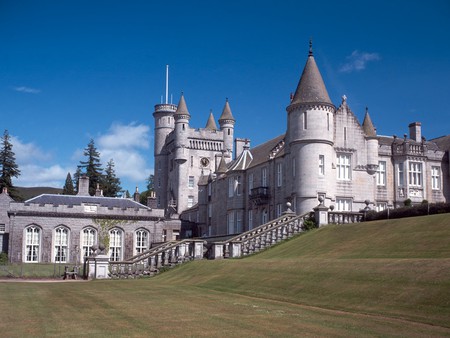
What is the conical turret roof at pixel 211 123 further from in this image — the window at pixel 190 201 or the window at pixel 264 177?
the window at pixel 264 177

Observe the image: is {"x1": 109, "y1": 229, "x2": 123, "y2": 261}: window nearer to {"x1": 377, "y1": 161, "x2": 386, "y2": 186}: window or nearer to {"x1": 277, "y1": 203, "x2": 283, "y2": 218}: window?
{"x1": 277, "y1": 203, "x2": 283, "y2": 218}: window

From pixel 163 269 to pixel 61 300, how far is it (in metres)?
15.2

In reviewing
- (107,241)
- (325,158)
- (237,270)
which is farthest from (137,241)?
(237,270)

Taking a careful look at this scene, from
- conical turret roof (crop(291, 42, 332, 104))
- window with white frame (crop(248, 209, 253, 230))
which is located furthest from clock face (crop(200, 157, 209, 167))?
conical turret roof (crop(291, 42, 332, 104))

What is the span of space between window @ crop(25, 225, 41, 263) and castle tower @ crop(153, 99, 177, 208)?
3459 cm

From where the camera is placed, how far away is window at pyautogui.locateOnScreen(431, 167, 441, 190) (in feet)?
160

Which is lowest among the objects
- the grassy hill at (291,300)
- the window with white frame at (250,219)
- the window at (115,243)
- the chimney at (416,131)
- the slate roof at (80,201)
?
the grassy hill at (291,300)

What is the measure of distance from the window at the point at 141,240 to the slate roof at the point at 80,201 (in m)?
2.53

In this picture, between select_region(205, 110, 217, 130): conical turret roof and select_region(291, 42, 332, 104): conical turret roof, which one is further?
select_region(205, 110, 217, 130): conical turret roof

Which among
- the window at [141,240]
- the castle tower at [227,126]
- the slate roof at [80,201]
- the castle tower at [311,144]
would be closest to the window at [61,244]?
the slate roof at [80,201]

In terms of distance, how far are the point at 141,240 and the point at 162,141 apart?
32761 millimetres

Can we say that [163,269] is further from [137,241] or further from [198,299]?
[137,241]

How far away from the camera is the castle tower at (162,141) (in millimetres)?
89875

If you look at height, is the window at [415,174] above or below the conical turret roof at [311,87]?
below
